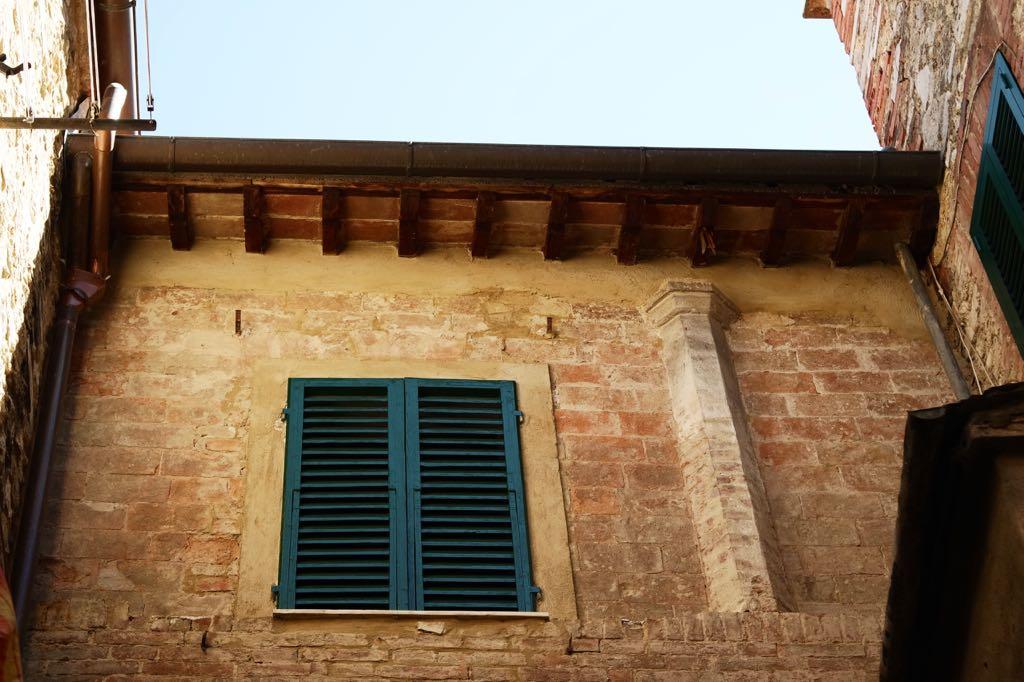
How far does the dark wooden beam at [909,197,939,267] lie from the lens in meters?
10.1

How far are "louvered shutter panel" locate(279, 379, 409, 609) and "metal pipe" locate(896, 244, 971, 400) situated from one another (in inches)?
126

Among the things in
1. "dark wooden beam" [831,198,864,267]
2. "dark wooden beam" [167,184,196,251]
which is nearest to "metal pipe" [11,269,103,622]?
"dark wooden beam" [167,184,196,251]

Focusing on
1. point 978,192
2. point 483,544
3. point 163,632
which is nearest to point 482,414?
point 483,544

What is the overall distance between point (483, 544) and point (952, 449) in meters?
3.50

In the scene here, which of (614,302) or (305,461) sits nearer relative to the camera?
(305,461)

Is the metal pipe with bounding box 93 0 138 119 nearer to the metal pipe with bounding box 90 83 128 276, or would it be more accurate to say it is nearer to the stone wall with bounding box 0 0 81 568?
the stone wall with bounding box 0 0 81 568

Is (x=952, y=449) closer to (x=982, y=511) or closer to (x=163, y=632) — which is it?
(x=982, y=511)

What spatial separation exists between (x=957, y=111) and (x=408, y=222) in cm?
344

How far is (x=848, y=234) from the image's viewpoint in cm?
1012

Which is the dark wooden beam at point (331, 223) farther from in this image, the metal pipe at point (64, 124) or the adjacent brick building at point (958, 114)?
the adjacent brick building at point (958, 114)

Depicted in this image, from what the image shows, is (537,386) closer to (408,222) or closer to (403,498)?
(403,498)

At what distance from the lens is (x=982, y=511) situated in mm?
5297

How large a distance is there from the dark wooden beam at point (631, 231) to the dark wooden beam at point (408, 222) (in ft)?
4.17

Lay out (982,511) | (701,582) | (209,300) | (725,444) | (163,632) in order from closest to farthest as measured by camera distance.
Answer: (982,511) → (163,632) → (701,582) → (725,444) → (209,300)
